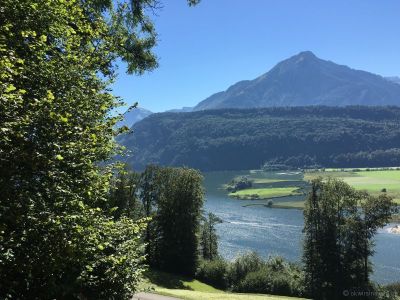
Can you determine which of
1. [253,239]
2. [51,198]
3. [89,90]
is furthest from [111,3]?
[253,239]

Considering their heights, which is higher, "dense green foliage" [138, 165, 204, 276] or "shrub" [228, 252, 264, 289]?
"dense green foliage" [138, 165, 204, 276]

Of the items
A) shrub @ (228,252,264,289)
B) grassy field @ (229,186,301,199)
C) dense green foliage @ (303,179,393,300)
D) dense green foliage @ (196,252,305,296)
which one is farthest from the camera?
grassy field @ (229,186,301,199)

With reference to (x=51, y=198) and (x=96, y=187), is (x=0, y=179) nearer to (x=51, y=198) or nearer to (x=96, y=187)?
(x=51, y=198)

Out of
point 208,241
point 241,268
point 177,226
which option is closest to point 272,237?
point 208,241

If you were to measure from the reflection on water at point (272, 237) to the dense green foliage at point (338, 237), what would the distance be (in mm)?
7821

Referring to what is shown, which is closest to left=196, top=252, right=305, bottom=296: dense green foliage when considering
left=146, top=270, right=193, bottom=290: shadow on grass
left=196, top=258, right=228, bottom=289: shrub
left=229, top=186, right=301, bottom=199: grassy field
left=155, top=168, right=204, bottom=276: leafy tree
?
left=196, top=258, right=228, bottom=289: shrub

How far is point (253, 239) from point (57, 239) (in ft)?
289

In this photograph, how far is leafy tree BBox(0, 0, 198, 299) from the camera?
771 cm

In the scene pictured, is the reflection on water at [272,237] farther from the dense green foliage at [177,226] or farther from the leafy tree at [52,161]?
the leafy tree at [52,161]

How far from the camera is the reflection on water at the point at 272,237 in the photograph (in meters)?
76.8

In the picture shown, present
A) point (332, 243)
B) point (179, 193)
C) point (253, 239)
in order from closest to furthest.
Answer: point (332, 243) < point (179, 193) < point (253, 239)

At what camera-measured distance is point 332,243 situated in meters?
53.8

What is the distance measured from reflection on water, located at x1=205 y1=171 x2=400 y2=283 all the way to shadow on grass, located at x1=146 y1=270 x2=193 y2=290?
2011 cm

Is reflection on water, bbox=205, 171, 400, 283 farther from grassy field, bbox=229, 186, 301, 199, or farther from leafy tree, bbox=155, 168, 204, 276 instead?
grassy field, bbox=229, 186, 301, 199
